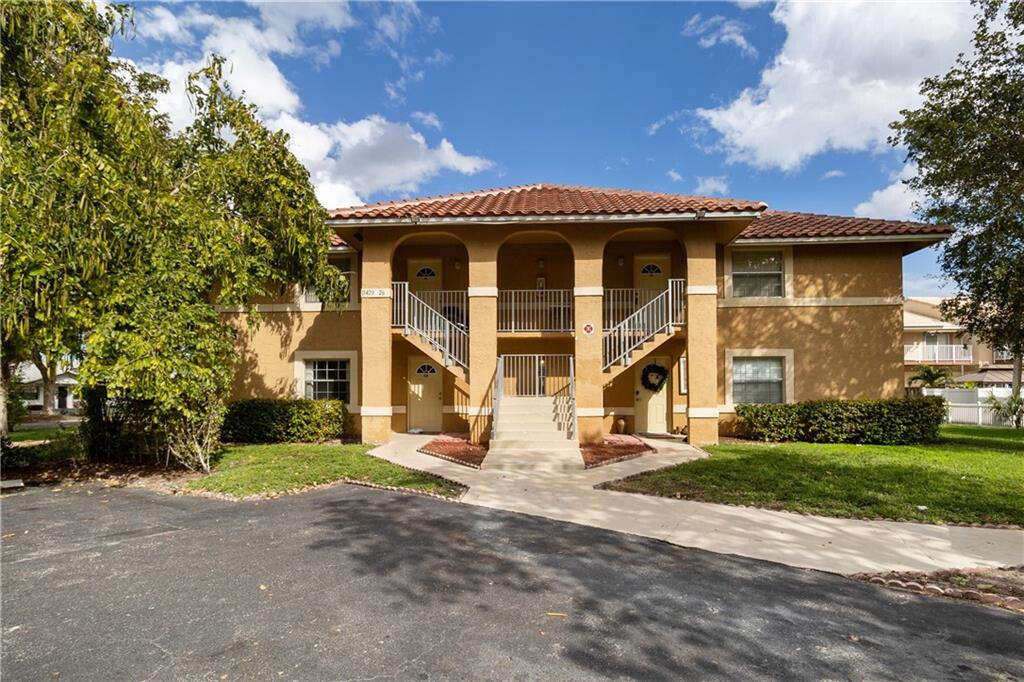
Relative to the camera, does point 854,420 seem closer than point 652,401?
Yes

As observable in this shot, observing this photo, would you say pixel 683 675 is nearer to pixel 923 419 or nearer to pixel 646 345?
pixel 646 345

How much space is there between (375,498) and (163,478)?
4627mm

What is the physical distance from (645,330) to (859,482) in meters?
5.68

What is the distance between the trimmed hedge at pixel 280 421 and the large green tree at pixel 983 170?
697 inches

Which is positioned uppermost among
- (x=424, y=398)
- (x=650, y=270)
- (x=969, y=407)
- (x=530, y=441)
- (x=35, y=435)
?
(x=650, y=270)

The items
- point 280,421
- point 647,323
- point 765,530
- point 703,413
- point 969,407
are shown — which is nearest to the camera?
point 765,530

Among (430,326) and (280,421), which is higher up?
(430,326)

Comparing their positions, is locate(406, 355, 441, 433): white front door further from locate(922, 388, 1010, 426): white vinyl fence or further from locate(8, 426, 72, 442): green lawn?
locate(922, 388, 1010, 426): white vinyl fence

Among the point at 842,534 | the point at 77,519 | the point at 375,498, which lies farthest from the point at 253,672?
the point at 842,534

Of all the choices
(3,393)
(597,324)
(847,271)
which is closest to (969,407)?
(847,271)

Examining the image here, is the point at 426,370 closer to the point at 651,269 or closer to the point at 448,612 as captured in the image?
the point at 651,269

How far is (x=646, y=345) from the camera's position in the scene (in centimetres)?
1246

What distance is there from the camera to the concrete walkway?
5.17 m

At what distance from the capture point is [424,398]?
15.0 meters
